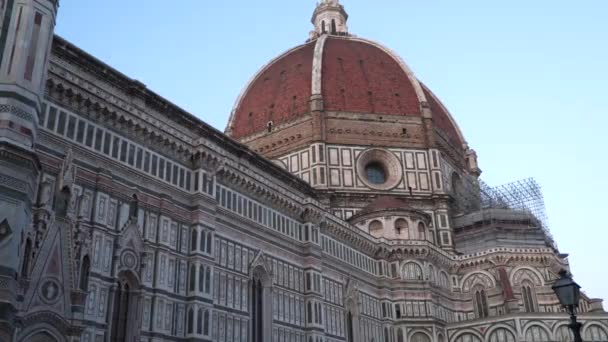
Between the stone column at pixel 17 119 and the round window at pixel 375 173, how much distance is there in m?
49.0

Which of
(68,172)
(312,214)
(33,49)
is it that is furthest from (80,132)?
(312,214)

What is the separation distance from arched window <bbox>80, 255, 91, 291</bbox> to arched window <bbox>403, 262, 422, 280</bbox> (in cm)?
3086

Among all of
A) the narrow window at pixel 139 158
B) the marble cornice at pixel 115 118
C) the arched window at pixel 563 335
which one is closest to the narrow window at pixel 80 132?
the marble cornice at pixel 115 118

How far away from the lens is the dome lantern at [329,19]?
84562 mm

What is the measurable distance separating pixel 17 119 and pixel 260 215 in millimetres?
25093

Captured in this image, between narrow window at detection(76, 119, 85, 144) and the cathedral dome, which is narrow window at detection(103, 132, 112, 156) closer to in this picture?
narrow window at detection(76, 119, 85, 144)

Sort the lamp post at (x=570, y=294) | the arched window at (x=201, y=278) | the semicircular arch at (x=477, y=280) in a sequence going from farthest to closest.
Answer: the semicircular arch at (x=477, y=280) → the arched window at (x=201, y=278) → the lamp post at (x=570, y=294)

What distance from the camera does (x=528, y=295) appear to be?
52188 millimetres

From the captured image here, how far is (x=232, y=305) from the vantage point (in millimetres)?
32312

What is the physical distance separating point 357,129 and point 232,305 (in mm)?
33516

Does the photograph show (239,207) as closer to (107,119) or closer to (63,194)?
(107,119)

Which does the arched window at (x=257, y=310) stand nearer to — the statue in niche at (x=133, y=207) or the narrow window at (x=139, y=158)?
the statue in niche at (x=133, y=207)

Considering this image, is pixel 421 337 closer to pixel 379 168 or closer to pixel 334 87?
pixel 379 168

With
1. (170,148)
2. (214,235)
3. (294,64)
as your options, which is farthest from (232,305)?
(294,64)
